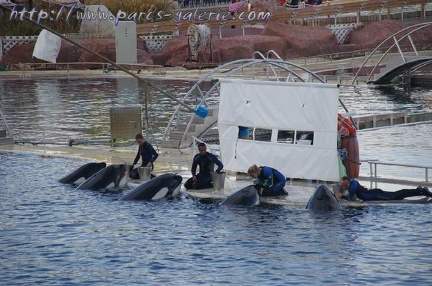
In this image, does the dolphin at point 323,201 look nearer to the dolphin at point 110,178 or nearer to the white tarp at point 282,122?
the white tarp at point 282,122

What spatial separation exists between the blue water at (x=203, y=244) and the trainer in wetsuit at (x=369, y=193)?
29cm

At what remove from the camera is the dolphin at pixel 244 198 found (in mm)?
29062

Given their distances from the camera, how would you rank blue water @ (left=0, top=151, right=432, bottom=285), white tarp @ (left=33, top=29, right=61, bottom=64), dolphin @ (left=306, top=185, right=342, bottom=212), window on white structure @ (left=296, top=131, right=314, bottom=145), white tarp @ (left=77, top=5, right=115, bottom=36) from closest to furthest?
blue water @ (left=0, top=151, right=432, bottom=285), dolphin @ (left=306, top=185, right=342, bottom=212), window on white structure @ (left=296, top=131, right=314, bottom=145), white tarp @ (left=33, top=29, right=61, bottom=64), white tarp @ (left=77, top=5, right=115, bottom=36)

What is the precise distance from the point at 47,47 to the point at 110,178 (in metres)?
42.7

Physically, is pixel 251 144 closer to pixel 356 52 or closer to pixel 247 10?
pixel 356 52

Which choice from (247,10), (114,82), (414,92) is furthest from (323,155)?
(247,10)

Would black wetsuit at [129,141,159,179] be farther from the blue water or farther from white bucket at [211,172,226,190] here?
white bucket at [211,172,226,190]

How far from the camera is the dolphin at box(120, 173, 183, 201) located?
30.3m

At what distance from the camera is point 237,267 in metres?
24.3

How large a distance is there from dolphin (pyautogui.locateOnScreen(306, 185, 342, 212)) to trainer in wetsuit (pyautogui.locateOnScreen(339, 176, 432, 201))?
0.37 meters

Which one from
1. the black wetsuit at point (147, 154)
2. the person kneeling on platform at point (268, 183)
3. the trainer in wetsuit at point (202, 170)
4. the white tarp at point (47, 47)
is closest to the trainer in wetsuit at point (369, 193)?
the person kneeling on platform at point (268, 183)

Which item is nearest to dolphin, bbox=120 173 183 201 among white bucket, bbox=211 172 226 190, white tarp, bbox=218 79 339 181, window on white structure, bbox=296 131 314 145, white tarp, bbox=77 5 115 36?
white bucket, bbox=211 172 226 190

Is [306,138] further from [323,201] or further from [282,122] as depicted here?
[323,201]

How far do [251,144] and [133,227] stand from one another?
5563 millimetres
